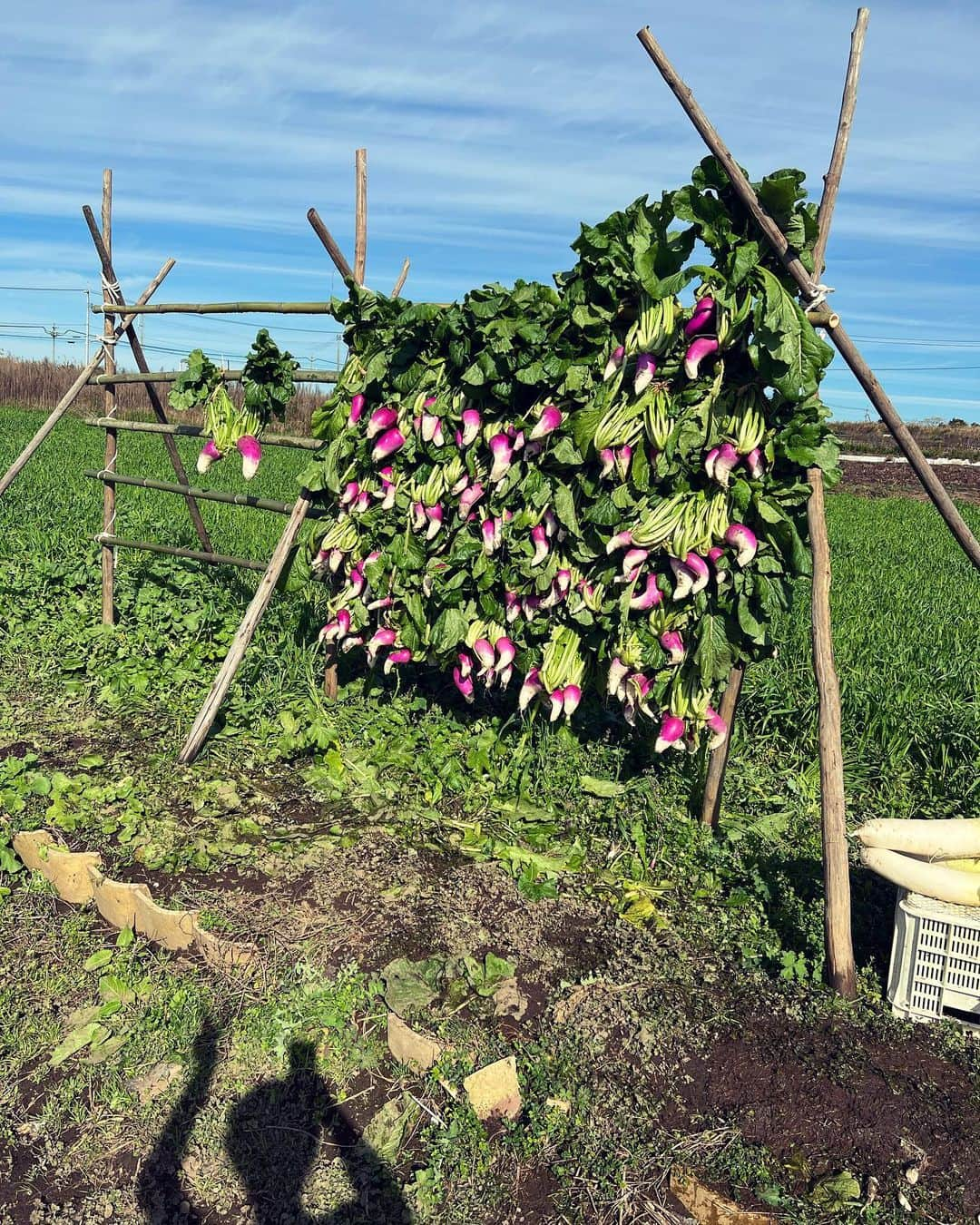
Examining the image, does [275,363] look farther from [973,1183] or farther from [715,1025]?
[973,1183]

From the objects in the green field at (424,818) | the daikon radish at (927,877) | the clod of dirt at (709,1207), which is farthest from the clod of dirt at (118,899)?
the daikon radish at (927,877)

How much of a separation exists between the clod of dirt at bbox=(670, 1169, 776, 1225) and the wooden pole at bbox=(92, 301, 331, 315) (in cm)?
371

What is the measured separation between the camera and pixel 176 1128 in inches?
100

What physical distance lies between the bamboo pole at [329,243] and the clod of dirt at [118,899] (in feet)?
9.25

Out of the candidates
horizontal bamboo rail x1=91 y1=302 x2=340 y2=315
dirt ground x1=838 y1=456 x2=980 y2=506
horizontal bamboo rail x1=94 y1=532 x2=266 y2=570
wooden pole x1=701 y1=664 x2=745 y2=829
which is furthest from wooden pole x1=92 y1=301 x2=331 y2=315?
dirt ground x1=838 y1=456 x2=980 y2=506

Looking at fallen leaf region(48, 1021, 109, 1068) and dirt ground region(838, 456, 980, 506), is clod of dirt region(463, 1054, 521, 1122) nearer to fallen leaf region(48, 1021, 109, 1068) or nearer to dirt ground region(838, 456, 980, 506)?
fallen leaf region(48, 1021, 109, 1068)

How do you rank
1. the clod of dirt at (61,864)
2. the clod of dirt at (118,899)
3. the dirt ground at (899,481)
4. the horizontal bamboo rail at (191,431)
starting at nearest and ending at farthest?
the clod of dirt at (118,899), the clod of dirt at (61,864), the horizontal bamboo rail at (191,431), the dirt ground at (899,481)

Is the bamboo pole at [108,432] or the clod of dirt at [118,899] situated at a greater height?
the bamboo pole at [108,432]

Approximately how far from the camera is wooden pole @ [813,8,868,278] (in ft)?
9.04

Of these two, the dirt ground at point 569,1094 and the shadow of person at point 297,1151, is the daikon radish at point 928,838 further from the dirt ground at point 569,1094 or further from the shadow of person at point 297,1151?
the shadow of person at point 297,1151

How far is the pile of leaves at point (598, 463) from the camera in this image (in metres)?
3.10

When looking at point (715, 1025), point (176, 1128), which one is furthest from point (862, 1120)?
point (176, 1128)

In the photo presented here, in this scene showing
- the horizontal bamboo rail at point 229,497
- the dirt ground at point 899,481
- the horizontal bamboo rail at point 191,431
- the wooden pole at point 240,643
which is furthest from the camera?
the dirt ground at point 899,481

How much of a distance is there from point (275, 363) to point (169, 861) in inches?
95.3
